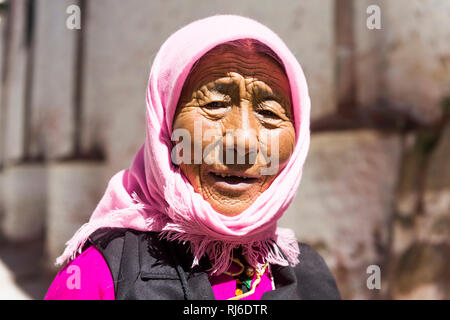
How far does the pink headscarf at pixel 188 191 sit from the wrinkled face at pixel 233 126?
0.03m

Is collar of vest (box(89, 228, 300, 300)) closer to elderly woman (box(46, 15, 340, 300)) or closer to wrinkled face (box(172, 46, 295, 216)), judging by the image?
elderly woman (box(46, 15, 340, 300))

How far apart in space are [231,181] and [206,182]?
0.08 m

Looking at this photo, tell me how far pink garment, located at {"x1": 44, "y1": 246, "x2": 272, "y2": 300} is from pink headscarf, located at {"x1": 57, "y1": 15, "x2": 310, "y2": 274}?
0.05m

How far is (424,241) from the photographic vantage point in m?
2.37

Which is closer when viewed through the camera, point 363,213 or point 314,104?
point 363,213

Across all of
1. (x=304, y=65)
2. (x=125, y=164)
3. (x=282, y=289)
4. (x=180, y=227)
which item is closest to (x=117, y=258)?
(x=180, y=227)

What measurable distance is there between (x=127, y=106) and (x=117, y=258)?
276cm

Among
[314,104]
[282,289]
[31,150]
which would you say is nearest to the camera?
[282,289]

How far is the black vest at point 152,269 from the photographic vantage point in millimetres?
1043

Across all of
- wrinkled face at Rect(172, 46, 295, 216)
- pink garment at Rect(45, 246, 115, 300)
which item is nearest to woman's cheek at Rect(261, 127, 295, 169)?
wrinkled face at Rect(172, 46, 295, 216)

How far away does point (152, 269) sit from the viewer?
3.54ft

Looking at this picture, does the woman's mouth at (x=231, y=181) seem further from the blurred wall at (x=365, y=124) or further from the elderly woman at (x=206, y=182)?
the blurred wall at (x=365, y=124)

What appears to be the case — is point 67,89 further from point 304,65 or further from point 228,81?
point 228,81

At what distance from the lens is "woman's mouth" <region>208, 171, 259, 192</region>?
110cm
